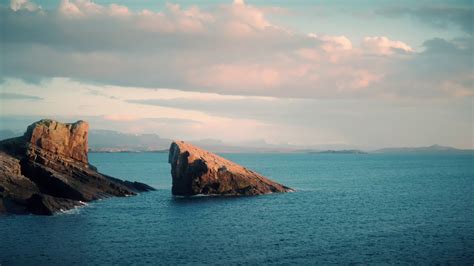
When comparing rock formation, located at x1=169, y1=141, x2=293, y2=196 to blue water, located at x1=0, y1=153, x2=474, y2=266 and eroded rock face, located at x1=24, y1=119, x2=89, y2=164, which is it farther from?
eroded rock face, located at x1=24, y1=119, x2=89, y2=164

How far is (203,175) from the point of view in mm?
96250

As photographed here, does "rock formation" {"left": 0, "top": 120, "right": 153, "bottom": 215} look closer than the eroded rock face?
Yes

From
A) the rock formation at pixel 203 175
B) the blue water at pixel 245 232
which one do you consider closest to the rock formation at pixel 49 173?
the blue water at pixel 245 232

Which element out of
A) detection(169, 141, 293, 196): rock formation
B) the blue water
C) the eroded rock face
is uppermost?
the eroded rock face

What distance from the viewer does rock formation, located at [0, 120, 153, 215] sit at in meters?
72.2

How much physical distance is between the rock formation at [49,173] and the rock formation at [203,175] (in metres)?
10.3

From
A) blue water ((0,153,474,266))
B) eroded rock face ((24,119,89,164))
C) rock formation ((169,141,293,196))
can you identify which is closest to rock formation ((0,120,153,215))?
eroded rock face ((24,119,89,164))

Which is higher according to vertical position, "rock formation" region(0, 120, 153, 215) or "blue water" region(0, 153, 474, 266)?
"rock formation" region(0, 120, 153, 215)

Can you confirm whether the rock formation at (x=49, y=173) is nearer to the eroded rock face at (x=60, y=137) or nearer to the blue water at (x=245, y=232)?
the eroded rock face at (x=60, y=137)

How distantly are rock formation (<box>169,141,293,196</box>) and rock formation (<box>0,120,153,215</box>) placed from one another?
407 inches

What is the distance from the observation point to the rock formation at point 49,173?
72200 mm

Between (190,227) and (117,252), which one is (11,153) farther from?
(117,252)

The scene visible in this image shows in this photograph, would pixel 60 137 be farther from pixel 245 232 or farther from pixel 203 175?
pixel 245 232

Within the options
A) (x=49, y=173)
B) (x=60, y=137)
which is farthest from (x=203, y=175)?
(x=49, y=173)
